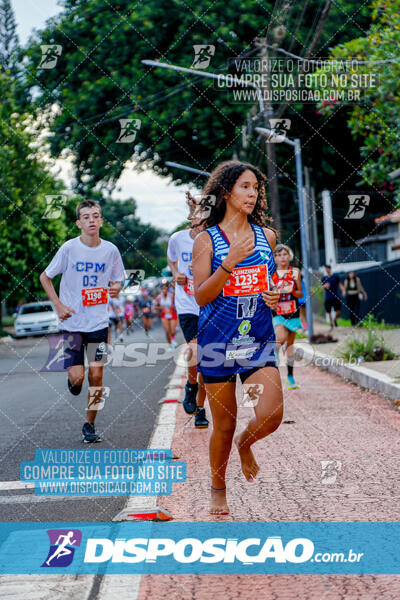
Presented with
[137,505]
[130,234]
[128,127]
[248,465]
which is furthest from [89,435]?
[130,234]

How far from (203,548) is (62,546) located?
67 centimetres

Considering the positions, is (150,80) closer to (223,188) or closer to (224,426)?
(223,188)

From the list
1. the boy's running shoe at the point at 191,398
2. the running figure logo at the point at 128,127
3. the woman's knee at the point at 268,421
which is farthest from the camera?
the running figure logo at the point at 128,127

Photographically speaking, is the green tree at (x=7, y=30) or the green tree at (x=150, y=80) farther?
the green tree at (x=7, y=30)

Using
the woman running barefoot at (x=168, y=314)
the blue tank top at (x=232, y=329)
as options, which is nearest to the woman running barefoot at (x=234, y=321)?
the blue tank top at (x=232, y=329)

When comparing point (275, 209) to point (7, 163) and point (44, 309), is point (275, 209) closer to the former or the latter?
point (7, 163)

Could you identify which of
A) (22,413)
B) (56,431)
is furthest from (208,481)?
(22,413)

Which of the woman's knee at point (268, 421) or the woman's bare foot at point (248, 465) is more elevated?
the woman's knee at point (268, 421)

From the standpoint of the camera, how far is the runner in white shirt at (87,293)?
728 cm

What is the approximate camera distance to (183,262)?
27.4 feet

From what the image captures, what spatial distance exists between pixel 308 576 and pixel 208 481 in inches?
73.4

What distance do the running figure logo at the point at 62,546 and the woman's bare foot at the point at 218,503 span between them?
73 cm

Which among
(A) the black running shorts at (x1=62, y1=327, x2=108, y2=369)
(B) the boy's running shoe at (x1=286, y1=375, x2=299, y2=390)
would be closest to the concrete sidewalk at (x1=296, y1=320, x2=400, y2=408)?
(B) the boy's running shoe at (x1=286, y1=375, x2=299, y2=390)

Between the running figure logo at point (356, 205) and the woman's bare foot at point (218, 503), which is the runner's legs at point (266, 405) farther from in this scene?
the running figure logo at point (356, 205)
